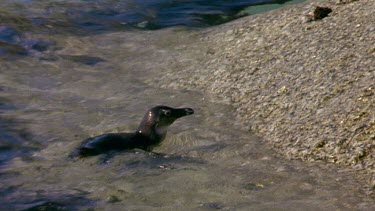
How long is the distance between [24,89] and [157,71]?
1.42 meters

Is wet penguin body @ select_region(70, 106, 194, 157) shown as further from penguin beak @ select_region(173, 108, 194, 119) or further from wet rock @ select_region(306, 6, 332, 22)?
wet rock @ select_region(306, 6, 332, 22)

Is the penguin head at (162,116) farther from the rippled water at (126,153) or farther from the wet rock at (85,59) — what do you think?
the wet rock at (85,59)

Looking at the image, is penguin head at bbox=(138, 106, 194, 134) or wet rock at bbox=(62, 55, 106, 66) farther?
wet rock at bbox=(62, 55, 106, 66)

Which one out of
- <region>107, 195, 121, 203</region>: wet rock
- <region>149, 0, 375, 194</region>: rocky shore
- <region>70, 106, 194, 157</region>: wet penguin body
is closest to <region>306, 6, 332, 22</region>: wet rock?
<region>149, 0, 375, 194</region>: rocky shore

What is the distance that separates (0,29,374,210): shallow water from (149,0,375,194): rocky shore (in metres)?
0.16

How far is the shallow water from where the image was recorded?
591 cm

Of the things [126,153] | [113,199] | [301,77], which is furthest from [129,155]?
[301,77]

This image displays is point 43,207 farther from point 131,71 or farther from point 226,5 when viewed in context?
point 226,5

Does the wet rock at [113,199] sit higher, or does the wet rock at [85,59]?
the wet rock at [85,59]

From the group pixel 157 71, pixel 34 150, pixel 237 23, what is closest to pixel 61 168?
pixel 34 150

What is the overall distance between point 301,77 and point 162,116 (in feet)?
4.06

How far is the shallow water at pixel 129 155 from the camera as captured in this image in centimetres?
591

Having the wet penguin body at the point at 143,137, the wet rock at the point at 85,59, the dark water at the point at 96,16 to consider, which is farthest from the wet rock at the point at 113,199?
the dark water at the point at 96,16

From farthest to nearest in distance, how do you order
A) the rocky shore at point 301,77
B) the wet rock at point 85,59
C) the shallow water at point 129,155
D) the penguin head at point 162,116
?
1. the wet rock at point 85,59
2. the penguin head at point 162,116
3. the rocky shore at point 301,77
4. the shallow water at point 129,155
